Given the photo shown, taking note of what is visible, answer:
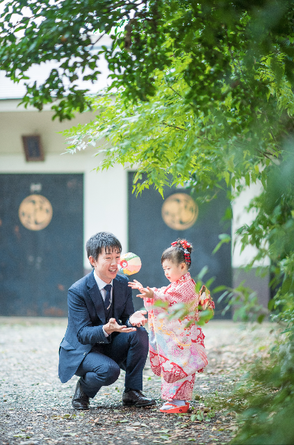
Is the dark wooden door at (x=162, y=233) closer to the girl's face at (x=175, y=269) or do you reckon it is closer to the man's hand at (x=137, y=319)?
the girl's face at (x=175, y=269)

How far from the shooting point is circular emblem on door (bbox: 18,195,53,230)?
9617 mm

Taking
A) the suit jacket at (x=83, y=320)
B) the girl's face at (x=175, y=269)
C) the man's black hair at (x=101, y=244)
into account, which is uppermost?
the man's black hair at (x=101, y=244)

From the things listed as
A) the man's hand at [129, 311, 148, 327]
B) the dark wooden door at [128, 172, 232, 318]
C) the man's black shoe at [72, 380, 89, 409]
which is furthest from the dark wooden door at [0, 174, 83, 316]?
the man's hand at [129, 311, 148, 327]

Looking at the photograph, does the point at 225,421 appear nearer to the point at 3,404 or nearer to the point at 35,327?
the point at 3,404

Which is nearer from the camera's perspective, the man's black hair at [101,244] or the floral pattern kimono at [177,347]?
the floral pattern kimono at [177,347]

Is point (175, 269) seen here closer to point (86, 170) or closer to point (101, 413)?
point (101, 413)

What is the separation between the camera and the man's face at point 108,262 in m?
3.74

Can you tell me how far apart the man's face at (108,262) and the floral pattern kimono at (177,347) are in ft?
1.23

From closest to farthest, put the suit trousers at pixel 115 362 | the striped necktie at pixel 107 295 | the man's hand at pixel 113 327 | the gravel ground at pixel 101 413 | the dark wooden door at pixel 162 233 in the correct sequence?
the gravel ground at pixel 101 413 → the man's hand at pixel 113 327 → the suit trousers at pixel 115 362 → the striped necktie at pixel 107 295 → the dark wooden door at pixel 162 233

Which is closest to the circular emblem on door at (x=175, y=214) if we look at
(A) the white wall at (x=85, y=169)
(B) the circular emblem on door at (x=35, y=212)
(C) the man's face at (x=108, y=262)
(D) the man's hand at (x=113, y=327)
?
(A) the white wall at (x=85, y=169)

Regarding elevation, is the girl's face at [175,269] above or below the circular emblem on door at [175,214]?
below

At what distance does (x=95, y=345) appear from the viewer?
380cm

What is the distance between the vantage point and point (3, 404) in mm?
3908

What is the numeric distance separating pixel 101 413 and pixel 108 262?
1.08 meters
